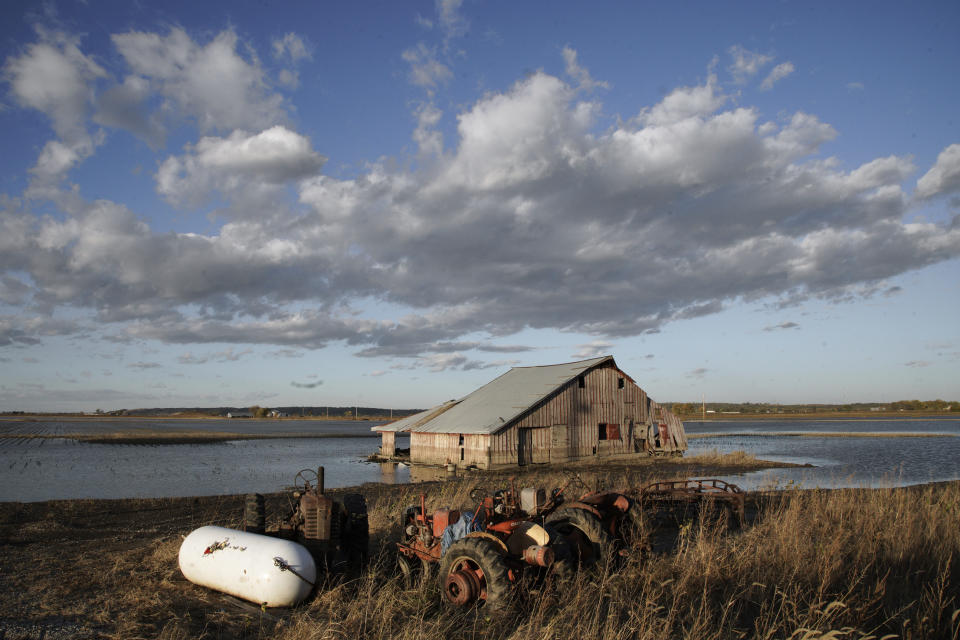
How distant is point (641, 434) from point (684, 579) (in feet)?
103

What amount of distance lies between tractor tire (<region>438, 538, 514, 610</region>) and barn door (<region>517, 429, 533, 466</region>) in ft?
79.4

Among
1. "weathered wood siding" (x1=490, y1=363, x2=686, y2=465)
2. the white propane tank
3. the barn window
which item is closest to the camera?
the white propane tank

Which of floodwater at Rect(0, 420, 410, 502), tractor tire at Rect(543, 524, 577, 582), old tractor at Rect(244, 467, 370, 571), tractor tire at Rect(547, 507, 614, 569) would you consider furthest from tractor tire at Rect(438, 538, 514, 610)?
floodwater at Rect(0, 420, 410, 502)

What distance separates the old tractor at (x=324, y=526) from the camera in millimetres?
9031

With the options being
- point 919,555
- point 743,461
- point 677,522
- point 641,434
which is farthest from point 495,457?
point 919,555

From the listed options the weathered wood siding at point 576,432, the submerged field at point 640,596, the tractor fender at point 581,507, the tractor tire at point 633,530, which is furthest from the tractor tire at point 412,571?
the weathered wood siding at point 576,432

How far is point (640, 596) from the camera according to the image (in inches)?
268

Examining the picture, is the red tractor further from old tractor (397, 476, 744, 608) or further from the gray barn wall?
the gray barn wall

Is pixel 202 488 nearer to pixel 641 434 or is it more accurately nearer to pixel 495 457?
pixel 495 457

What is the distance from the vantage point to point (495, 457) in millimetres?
30312

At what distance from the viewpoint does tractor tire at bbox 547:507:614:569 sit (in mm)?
8023

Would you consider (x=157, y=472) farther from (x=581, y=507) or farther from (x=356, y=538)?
(x=581, y=507)

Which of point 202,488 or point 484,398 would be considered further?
point 484,398

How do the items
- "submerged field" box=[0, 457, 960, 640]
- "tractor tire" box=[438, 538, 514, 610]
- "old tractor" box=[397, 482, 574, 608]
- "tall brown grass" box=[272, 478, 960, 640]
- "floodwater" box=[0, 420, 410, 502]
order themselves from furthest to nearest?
"floodwater" box=[0, 420, 410, 502] → "old tractor" box=[397, 482, 574, 608] → "tractor tire" box=[438, 538, 514, 610] → "submerged field" box=[0, 457, 960, 640] → "tall brown grass" box=[272, 478, 960, 640]
